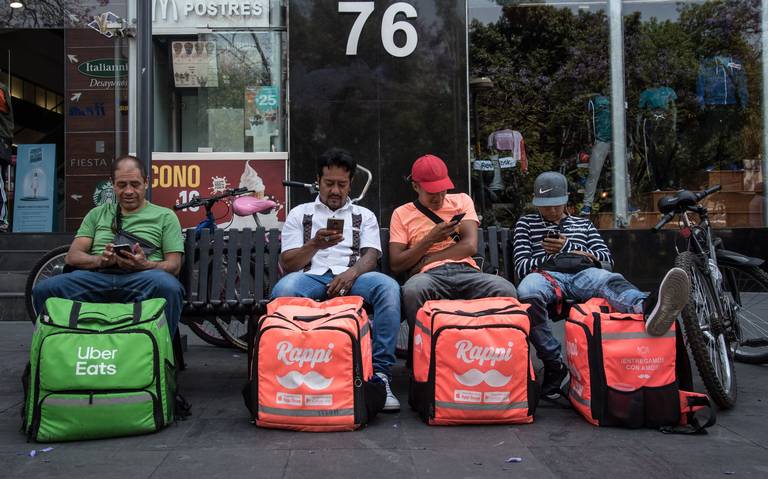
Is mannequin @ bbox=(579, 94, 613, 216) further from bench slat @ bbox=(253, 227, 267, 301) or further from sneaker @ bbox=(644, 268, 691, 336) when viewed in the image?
sneaker @ bbox=(644, 268, 691, 336)

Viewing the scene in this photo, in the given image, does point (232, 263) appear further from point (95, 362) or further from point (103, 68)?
point (103, 68)

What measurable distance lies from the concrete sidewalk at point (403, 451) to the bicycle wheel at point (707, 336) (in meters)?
0.16

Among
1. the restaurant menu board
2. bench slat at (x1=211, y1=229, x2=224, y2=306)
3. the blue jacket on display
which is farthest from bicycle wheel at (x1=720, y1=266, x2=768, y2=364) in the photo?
the restaurant menu board

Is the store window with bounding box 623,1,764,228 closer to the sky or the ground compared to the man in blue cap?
closer to the sky

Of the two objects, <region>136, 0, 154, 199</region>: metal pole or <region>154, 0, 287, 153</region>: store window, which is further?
<region>154, 0, 287, 153</region>: store window

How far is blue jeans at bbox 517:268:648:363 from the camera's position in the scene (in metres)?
4.23

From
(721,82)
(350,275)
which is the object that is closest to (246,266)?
(350,275)

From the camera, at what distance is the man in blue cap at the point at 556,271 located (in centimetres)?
425

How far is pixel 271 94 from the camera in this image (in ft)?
30.6

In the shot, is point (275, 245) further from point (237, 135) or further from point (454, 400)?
point (237, 135)

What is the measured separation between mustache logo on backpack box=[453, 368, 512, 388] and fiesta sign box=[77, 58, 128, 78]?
7.39 m

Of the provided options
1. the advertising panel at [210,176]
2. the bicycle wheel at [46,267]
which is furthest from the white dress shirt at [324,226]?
the advertising panel at [210,176]

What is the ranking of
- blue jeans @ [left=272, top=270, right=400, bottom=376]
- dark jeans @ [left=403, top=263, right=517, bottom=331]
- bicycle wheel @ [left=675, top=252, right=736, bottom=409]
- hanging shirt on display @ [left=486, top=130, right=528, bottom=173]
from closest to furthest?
bicycle wheel @ [left=675, top=252, right=736, bottom=409] → blue jeans @ [left=272, top=270, right=400, bottom=376] → dark jeans @ [left=403, top=263, right=517, bottom=331] → hanging shirt on display @ [left=486, top=130, right=528, bottom=173]

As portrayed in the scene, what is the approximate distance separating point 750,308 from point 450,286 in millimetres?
2143
